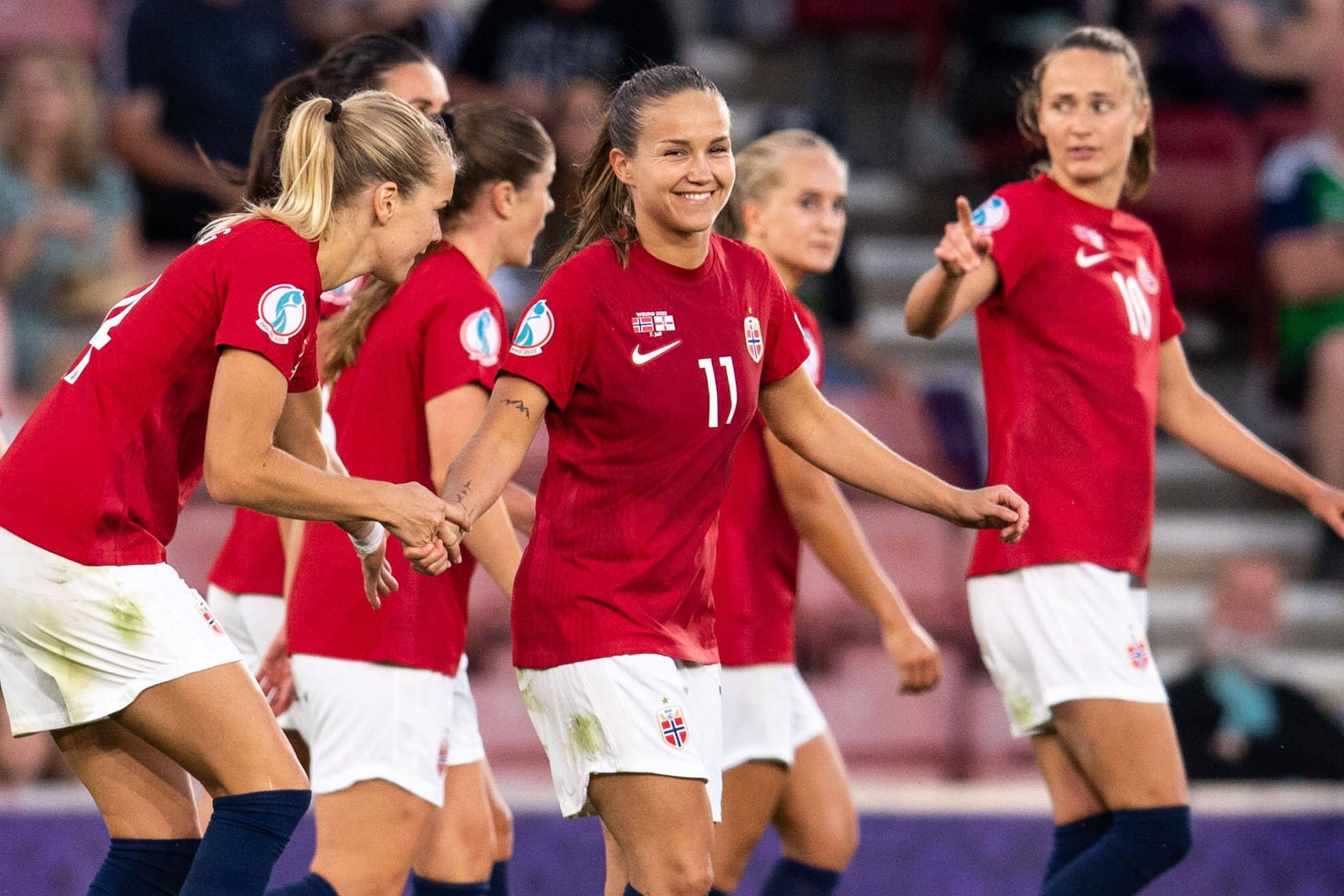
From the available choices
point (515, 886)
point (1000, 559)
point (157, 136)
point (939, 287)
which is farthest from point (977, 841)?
point (157, 136)

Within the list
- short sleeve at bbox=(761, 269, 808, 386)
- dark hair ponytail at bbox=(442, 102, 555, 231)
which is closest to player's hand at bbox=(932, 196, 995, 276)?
short sleeve at bbox=(761, 269, 808, 386)

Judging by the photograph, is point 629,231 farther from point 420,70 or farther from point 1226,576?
point 1226,576

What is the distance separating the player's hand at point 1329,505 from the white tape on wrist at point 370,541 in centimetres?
209

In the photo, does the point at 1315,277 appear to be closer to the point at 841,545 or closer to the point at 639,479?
the point at 841,545

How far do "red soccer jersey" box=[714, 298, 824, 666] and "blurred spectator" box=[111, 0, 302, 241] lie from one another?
13.0 feet

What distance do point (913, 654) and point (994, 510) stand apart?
31.5 inches

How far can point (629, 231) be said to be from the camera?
11.2 ft

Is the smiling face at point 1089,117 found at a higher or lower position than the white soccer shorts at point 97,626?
higher

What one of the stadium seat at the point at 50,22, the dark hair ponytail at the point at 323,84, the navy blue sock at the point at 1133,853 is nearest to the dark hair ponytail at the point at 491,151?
the dark hair ponytail at the point at 323,84

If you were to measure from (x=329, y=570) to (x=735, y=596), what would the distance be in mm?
914

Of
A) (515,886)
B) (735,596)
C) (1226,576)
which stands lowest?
(515,886)

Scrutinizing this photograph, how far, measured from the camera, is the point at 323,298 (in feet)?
13.5

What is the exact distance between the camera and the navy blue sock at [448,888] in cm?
389

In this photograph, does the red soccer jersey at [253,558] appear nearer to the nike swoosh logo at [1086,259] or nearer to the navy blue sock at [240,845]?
the navy blue sock at [240,845]
